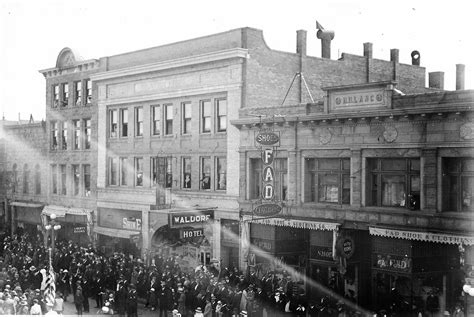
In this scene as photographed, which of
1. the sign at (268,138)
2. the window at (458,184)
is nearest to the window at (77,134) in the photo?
the sign at (268,138)

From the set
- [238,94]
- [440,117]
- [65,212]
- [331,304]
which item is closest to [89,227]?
[65,212]

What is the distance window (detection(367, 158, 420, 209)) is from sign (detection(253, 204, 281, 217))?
4.03 meters

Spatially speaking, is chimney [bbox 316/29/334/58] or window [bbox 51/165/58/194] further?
window [bbox 51/165/58/194]

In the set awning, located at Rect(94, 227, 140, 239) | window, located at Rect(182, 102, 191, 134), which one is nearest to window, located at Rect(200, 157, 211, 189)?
window, located at Rect(182, 102, 191, 134)

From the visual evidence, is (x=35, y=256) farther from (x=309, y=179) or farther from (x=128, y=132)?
(x=309, y=179)

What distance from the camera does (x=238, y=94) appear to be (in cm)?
3183

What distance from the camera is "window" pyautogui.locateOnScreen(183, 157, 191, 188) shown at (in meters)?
35.1

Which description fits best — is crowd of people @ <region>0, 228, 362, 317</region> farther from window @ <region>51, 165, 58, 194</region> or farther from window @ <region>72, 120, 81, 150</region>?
window @ <region>51, 165, 58, 194</region>

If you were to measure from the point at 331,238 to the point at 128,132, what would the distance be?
53.0 feet

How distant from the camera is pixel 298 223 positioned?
28422mm

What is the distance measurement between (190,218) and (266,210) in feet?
16.4

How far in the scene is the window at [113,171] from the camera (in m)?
40.2

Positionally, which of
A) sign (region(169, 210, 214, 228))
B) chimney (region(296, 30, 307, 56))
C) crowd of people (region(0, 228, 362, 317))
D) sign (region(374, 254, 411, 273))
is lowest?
crowd of people (region(0, 228, 362, 317))

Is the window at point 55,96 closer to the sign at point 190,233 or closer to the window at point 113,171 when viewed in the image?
the window at point 113,171
